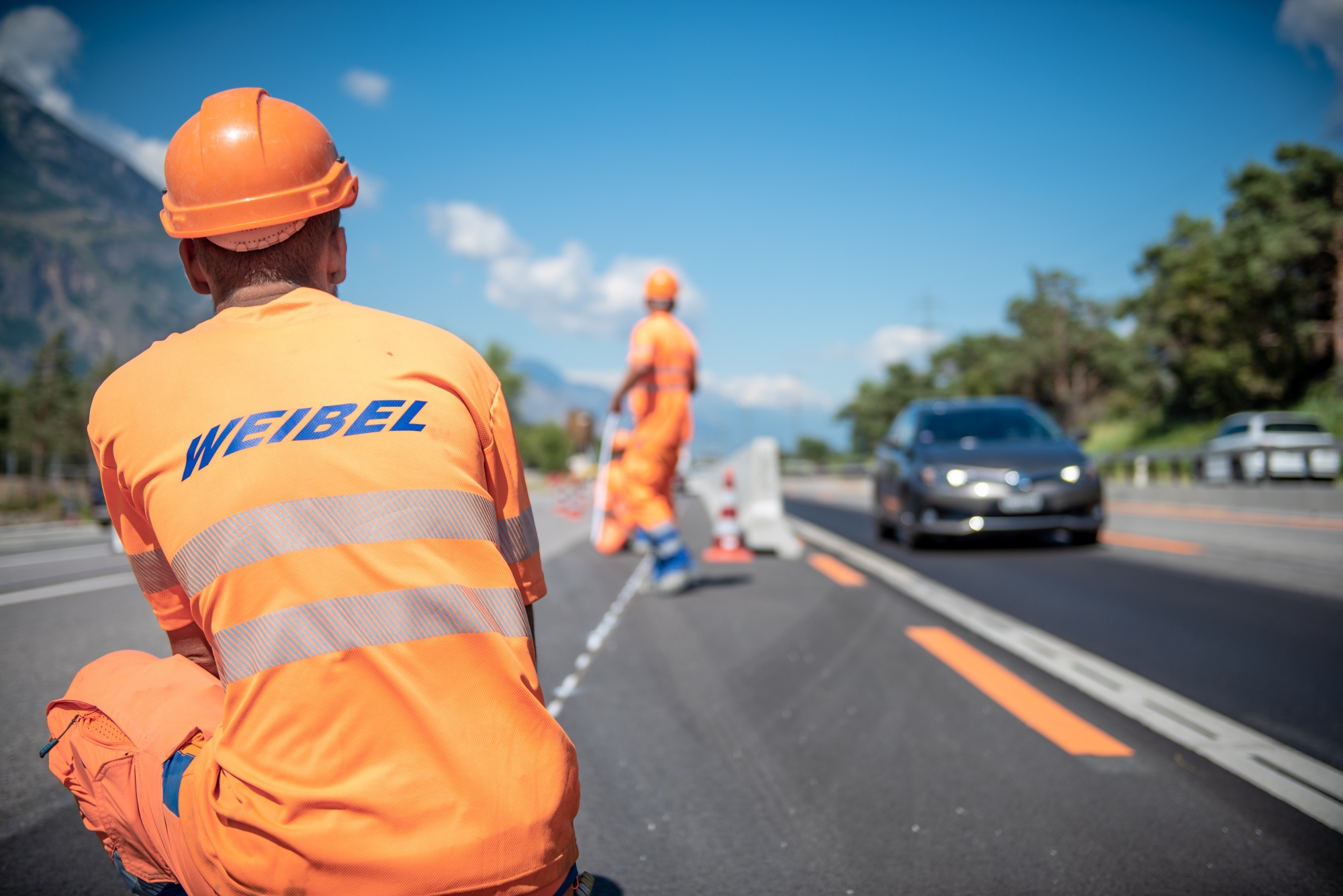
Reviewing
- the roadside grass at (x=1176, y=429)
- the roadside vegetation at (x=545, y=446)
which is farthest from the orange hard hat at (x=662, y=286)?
the roadside vegetation at (x=545, y=446)

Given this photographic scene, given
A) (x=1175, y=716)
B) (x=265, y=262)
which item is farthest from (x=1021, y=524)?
(x=265, y=262)

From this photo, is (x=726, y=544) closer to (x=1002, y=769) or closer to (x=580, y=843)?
(x=1002, y=769)

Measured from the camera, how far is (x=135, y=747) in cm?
133

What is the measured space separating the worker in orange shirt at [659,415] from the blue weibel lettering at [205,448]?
18.5 feet

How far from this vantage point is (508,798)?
1179mm

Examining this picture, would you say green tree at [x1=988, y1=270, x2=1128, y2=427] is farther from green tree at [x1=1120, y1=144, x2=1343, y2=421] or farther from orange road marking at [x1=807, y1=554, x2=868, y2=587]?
orange road marking at [x1=807, y1=554, x2=868, y2=587]

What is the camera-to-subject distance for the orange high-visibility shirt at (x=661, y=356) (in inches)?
269

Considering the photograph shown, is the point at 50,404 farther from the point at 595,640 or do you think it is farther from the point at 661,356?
the point at 595,640

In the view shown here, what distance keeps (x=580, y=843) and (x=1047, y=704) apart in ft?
7.74

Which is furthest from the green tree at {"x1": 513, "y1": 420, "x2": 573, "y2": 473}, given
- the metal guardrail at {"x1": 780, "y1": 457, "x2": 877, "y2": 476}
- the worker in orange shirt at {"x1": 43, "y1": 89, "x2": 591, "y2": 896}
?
the worker in orange shirt at {"x1": 43, "y1": 89, "x2": 591, "y2": 896}

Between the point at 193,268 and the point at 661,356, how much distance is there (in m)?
5.44

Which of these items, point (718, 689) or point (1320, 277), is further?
point (1320, 277)

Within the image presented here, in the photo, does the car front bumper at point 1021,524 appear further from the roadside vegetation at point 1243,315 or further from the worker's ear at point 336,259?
the roadside vegetation at point 1243,315

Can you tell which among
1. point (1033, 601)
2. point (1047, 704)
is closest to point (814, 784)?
point (1047, 704)
